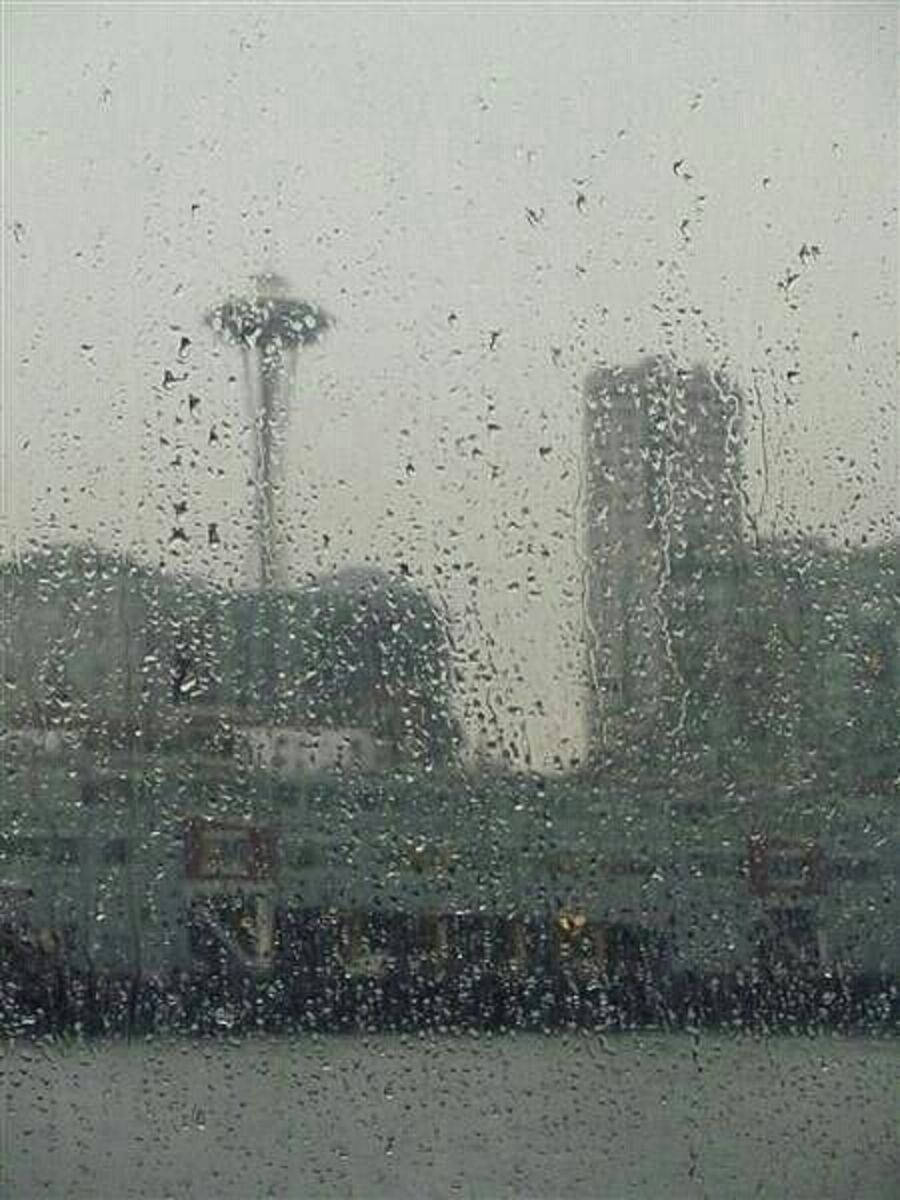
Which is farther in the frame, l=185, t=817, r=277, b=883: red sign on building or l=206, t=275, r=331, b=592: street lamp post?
l=206, t=275, r=331, b=592: street lamp post

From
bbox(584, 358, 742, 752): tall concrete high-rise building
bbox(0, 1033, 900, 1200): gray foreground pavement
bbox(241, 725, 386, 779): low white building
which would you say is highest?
bbox(584, 358, 742, 752): tall concrete high-rise building

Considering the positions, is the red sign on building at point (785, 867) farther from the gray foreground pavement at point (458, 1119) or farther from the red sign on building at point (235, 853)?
the red sign on building at point (235, 853)

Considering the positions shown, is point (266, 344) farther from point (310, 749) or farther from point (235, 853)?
point (235, 853)

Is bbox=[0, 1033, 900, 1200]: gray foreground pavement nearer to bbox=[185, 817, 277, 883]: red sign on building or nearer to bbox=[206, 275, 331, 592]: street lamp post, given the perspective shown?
bbox=[185, 817, 277, 883]: red sign on building

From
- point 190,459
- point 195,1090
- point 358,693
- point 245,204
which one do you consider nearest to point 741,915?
point 358,693

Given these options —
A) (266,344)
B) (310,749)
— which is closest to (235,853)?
(310,749)
